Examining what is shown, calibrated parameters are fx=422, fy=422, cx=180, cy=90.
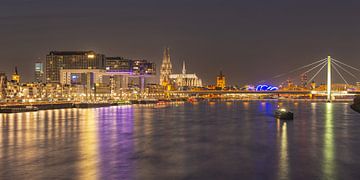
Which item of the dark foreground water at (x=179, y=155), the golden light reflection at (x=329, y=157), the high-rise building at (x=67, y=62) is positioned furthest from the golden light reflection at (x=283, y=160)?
the high-rise building at (x=67, y=62)

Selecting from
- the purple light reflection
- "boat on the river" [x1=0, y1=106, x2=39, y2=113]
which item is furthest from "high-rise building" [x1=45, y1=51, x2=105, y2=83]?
the purple light reflection

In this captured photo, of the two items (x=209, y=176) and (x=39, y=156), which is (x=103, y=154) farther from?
(x=209, y=176)

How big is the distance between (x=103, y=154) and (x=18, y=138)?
10496 millimetres

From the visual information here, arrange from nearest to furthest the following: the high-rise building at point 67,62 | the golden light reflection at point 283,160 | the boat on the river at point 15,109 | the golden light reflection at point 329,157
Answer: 1. the golden light reflection at point 283,160
2. the golden light reflection at point 329,157
3. the boat on the river at point 15,109
4. the high-rise building at point 67,62

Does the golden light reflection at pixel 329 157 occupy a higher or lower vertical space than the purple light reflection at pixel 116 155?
lower

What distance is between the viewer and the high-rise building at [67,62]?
164 m

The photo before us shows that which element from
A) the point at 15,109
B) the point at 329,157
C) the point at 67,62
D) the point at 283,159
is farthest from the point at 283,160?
the point at 67,62

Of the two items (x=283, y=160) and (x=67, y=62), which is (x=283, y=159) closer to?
(x=283, y=160)

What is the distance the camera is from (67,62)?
16900 centimetres

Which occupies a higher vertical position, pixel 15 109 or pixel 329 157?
pixel 15 109

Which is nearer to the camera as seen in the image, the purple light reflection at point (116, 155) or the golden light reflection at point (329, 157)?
the purple light reflection at point (116, 155)

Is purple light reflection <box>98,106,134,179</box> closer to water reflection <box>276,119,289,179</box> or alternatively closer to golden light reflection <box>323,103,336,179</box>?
water reflection <box>276,119,289,179</box>

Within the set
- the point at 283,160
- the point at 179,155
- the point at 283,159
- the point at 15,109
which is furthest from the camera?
the point at 15,109

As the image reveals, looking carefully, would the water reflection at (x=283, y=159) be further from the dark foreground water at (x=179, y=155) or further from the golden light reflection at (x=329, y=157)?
the golden light reflection at (x=329, y=157)
